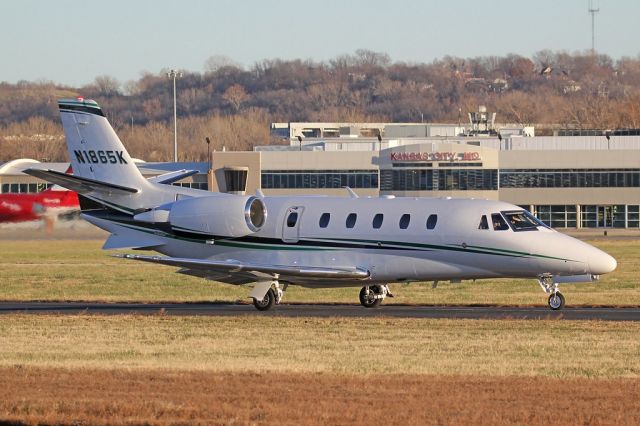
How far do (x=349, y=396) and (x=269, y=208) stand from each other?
16912 mm

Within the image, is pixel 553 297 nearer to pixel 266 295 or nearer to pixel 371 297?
pixel 371 297

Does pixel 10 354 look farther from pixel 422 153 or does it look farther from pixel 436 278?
pixel 422 153

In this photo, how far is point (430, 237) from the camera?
1245 inches

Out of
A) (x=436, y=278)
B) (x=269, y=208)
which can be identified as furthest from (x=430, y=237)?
(x=269, y=208)

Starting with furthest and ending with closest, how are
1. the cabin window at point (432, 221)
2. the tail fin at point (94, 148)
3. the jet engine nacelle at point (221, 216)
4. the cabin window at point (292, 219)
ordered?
the tail fin at point (94, 148), the jet engine nacelle at point (221, 216), the cabin window at point (292, 219), the cabin window at point (432, 221)

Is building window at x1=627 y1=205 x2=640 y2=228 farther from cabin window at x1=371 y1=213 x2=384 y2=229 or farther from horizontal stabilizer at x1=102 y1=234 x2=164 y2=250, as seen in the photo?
cabin window at x1=371 y1=213 x2=384 y2=229

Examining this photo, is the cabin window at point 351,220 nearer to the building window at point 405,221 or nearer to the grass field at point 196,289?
the building window at point 405,221

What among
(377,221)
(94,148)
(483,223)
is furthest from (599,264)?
(94,148)

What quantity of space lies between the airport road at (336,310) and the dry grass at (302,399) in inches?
445

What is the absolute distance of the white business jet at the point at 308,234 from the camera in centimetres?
3102

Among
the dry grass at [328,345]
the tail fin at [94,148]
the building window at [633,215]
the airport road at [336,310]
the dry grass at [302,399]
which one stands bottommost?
the building window at [633,215]

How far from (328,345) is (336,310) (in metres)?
8.99

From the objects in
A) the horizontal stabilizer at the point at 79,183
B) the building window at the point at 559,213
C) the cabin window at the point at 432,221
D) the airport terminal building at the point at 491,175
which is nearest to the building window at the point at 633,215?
the airport terminal building at the point at 491,175

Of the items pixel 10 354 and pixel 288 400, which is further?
pixel 10 354
